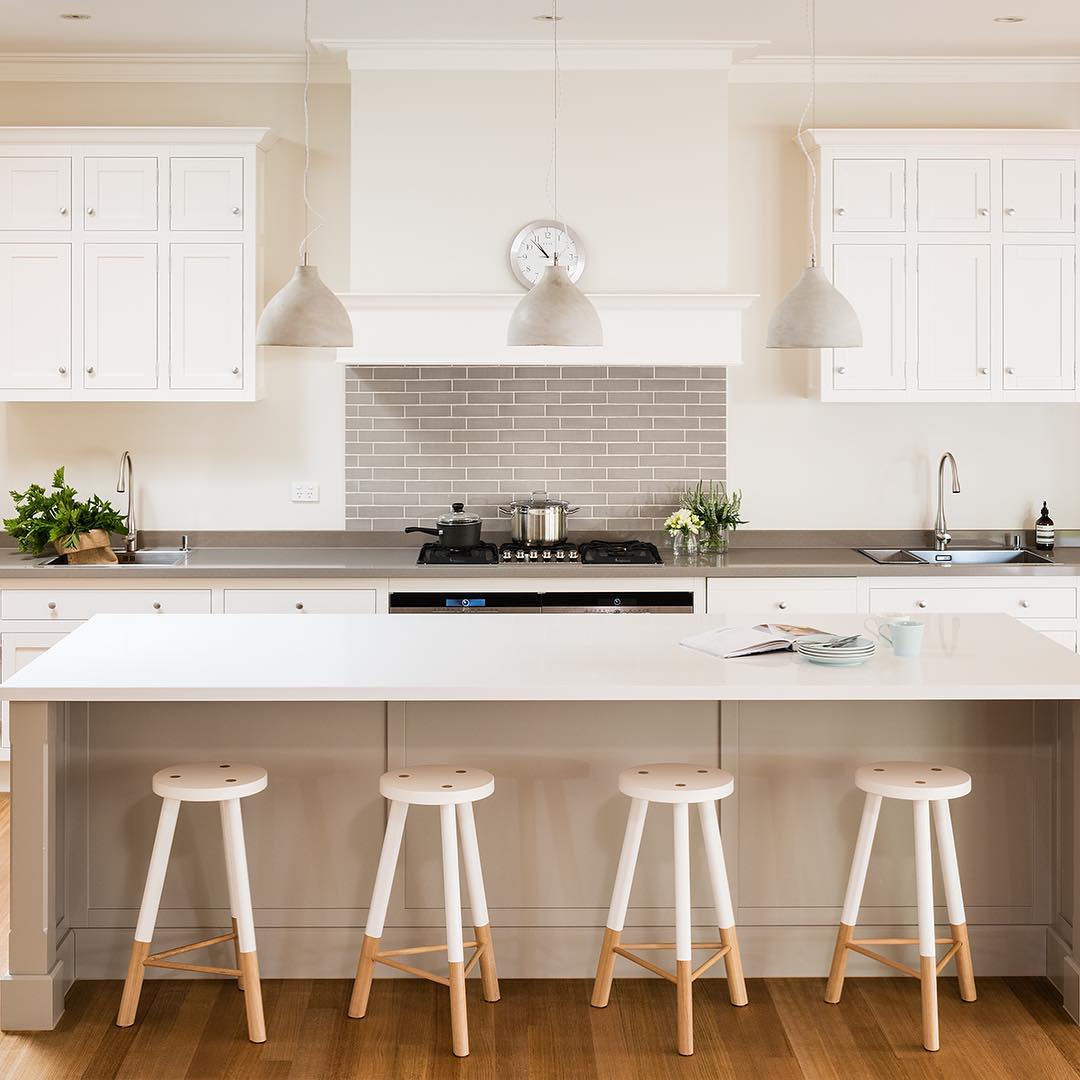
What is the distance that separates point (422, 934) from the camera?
135 inches

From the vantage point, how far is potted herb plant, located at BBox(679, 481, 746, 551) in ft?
17.7

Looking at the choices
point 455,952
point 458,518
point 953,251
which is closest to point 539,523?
point 458,518

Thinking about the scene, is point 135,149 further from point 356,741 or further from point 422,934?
point 422,934

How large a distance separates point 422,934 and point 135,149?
11.0 feet

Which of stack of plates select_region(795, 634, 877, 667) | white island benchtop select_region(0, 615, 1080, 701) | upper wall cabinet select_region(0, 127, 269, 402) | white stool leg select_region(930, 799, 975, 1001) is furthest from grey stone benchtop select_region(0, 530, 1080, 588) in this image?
white stool leg select_region(930, 799, 975, 1001)

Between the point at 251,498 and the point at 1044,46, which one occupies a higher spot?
the point at 1044,46

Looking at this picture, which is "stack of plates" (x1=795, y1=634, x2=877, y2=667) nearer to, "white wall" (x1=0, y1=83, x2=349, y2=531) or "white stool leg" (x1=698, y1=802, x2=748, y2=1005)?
"white stool leg" (x1=698, y1=802, x2=748, y2=1005)

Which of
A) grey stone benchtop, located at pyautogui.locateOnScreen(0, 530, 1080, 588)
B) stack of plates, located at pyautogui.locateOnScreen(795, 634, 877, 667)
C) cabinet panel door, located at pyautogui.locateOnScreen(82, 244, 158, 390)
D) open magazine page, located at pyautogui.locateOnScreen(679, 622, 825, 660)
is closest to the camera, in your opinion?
stack of plates, located at pyautogui.locateOnScreen(795, 634, 877, 667)

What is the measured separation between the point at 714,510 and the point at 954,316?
125cm

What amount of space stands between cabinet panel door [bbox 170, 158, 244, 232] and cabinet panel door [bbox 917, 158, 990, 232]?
2.74 m

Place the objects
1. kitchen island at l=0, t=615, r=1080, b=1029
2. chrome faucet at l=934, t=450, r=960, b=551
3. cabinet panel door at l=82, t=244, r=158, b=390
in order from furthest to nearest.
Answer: chrome faucet at l=934, t=450, r=960, b=551 → cabinet panel door at l=82, t=244, r=158, b=390 → kitchen island at l=0, t=615, r=1080, b=1029

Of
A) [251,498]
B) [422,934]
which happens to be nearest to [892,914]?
[422,934]

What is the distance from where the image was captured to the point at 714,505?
5.48m

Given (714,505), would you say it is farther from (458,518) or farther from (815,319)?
(815,319)
